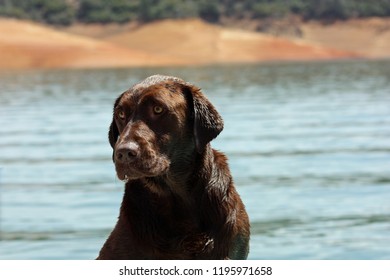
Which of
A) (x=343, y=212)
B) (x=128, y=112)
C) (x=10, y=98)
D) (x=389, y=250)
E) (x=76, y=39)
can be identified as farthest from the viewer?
(x=76, y=39)

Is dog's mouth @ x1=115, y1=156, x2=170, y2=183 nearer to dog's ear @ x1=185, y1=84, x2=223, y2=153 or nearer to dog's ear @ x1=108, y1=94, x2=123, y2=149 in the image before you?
dog's ear @ x1=185, y1=84, x2=223, y2=153

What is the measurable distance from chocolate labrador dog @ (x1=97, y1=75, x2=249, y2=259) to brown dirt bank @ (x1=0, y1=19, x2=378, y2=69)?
86.1 metres

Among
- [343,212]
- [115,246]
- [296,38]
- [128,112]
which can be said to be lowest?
[296,38]

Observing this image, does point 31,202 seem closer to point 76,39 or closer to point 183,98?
point 183,98

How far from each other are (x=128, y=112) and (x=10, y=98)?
1500 inches

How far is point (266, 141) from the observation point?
24.8m

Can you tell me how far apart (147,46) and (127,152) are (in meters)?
109

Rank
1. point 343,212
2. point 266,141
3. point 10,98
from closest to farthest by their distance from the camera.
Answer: point 343,212, point 266,141, point 10,98

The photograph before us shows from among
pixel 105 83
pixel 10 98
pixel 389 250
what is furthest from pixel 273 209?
pixel 105 83

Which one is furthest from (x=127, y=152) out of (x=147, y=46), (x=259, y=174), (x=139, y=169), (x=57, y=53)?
(x=147, y=46)

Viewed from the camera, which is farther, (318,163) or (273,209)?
(318,163)

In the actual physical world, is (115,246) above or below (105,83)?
above

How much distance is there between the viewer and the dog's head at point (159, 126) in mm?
5473

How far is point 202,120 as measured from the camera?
5.86m
